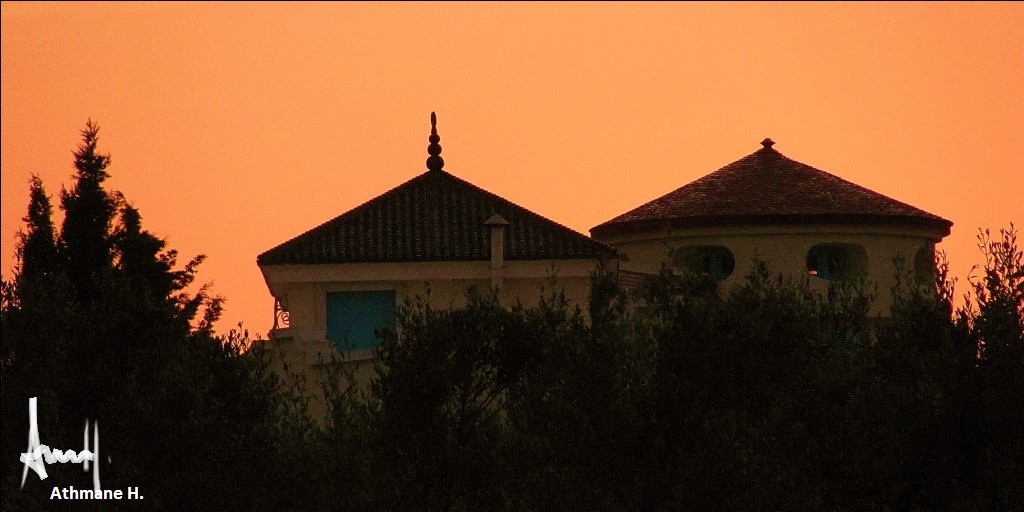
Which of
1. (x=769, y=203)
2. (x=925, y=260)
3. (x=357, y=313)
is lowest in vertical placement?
(x=357, y=313)

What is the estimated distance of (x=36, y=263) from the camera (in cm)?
4025

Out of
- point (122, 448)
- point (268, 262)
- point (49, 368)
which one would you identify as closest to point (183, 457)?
point (122, 448)

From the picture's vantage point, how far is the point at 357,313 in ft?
128

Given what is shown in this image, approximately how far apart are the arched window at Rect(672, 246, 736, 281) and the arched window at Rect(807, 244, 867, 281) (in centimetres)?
195

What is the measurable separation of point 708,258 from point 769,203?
6.56 feet

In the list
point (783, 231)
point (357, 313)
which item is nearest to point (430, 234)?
point (357, 313)

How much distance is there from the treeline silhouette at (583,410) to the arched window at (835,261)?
61.9ft

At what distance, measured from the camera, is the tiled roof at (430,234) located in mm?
38844

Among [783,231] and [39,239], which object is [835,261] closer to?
[783,231]

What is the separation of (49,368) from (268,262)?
537 inches

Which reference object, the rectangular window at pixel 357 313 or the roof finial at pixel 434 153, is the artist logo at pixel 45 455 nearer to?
the rectangular window at pixel 357 313

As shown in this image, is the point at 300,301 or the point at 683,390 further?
the point at 300,301

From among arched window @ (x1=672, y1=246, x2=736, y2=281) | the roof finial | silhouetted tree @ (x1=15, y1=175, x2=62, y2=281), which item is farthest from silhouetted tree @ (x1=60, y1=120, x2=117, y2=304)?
arched window @ (x1=672, y1=246, x2=736, y2=281)

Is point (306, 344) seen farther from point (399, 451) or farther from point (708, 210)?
point (708, 210)
